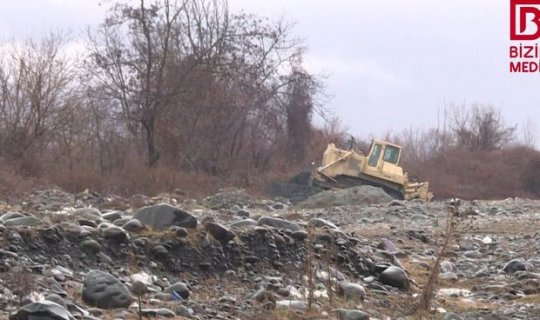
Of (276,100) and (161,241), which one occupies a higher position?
(276,100)

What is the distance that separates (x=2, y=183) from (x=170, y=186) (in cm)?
607

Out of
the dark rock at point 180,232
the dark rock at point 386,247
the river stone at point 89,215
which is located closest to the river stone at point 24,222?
the river stone at point 89,215

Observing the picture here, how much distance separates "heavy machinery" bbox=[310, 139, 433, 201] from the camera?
29969 millimetres

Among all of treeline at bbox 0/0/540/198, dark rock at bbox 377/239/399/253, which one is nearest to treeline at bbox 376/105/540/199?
treeline at bbox 0/0/540/198

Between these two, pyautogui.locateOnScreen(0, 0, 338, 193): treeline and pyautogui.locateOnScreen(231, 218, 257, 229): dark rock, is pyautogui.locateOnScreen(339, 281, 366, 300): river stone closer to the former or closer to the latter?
pyautogui.locateOnScreen(231, 218, 257, 229): dark rock

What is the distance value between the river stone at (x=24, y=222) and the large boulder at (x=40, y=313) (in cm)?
269

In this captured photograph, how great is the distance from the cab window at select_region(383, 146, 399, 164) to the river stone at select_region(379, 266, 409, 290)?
22.6 meters

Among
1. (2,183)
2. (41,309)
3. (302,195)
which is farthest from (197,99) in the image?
(41,309)

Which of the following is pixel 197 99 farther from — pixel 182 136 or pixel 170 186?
pixel 170 186

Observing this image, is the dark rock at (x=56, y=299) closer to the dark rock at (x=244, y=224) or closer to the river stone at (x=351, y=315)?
the river stone at (x=351, y=315)

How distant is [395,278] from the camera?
834cm

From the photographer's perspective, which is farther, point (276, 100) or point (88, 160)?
point (276, 100)

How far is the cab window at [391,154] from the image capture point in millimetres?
30922

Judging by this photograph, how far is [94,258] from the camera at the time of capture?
23.7 feet
